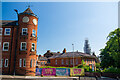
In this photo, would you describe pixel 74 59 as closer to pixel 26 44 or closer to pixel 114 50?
pixel 114 50

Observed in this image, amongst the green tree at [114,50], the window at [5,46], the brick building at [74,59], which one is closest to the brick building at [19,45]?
the window at [5,46]

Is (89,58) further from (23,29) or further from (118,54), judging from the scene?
(23,29)

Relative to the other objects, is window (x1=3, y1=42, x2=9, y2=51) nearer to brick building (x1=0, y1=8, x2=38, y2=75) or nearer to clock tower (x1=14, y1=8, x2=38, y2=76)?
brick building (x1=0, y1=8, x2=38, y2=75)

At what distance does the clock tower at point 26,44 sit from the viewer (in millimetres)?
21609

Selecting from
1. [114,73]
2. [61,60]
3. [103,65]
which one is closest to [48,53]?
[61,60]

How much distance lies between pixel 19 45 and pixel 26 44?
1.55 metres

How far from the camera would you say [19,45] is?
73.9 ft

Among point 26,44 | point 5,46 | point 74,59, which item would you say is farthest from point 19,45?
point 74,59

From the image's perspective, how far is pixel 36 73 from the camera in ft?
75.7

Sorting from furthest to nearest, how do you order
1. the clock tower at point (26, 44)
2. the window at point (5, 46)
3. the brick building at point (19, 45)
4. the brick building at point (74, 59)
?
the brick building at point (74, 59) → the window at point (5, 46) → the brick building at point (19, 45) → the clock tower at point (26, 44)

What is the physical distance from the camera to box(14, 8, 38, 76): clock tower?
70.9 feet

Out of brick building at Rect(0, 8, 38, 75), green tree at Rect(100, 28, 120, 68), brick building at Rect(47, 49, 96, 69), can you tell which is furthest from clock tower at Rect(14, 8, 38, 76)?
brick building at Rect(47, 49, 96, 69)

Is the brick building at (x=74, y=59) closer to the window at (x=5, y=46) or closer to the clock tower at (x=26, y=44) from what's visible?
the clock tower at (x=26, y=44)

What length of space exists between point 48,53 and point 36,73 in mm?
46201
